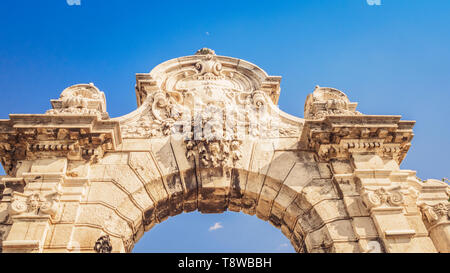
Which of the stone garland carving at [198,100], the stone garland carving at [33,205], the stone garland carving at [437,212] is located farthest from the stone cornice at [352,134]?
the stone garland carving at [33,205]

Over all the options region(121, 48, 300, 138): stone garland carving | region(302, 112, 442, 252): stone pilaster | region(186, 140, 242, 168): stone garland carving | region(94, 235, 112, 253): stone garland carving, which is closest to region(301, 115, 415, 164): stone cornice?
region(302, 112, 442, 252): stone pilaster

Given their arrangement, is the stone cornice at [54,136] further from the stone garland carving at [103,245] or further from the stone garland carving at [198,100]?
the stone garland carving at [103,245]

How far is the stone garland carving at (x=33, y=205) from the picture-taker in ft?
17.5

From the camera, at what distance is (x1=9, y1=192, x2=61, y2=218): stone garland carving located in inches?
209

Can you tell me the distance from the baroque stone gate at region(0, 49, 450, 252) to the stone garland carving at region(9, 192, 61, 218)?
0.02m

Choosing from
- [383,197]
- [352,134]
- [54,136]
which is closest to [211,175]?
[352,134]

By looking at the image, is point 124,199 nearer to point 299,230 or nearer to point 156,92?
point 156,92

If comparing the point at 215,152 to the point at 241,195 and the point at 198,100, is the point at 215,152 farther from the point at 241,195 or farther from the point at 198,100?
the point at 198,100

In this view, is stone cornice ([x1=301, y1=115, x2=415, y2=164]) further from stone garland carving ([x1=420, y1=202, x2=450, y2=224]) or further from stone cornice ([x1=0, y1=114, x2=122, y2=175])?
stone cornice ([x1=0, y1=114, x2=122, y2=175])

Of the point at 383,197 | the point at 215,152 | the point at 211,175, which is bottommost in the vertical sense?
the point at 383,197

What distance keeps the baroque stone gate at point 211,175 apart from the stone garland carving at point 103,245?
0.02 metres

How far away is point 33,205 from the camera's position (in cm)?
540

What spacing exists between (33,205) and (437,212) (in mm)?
6776
